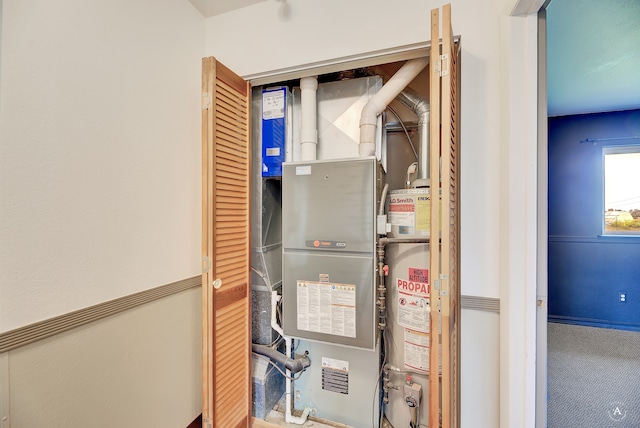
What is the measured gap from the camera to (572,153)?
3.27 m

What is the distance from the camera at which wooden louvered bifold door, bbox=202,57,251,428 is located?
1.34 meters

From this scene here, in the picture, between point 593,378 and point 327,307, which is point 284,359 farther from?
point 593,378

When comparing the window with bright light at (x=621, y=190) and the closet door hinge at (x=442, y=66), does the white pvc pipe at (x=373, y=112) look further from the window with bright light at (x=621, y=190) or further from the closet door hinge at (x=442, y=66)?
the window with bright light at (x=621, y=190)

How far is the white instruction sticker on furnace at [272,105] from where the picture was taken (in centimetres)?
177

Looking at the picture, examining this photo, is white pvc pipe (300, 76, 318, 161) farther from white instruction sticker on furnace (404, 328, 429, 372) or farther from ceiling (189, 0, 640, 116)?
white instruction sticker on furnace (404, 328, 429, 372)

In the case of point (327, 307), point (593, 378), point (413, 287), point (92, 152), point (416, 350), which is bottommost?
point (593, 378)

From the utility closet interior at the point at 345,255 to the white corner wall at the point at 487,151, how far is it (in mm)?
92

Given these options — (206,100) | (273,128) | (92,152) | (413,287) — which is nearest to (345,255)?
(413,287)

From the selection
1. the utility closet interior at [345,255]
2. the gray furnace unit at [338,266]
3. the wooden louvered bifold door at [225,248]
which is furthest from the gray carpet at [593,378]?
the wooden louvered bifold door at [225,248]

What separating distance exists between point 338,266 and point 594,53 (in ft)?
8.15

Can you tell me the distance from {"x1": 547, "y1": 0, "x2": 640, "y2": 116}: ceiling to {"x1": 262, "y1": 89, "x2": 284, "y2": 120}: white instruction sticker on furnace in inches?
66.2

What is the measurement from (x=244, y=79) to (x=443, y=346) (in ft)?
5.78

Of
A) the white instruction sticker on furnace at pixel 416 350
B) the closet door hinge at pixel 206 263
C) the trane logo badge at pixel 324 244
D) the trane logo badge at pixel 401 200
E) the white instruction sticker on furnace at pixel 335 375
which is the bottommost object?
the white instruction sticker on furnace at pixel 335 375

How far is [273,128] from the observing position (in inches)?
70.1
